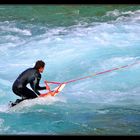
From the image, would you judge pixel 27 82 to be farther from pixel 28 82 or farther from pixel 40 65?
pixel 40 65

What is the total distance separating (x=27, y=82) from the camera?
11.0 ft

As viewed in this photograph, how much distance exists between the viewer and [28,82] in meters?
3.37

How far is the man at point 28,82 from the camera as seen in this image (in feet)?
11.0

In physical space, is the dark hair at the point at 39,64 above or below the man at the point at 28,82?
above

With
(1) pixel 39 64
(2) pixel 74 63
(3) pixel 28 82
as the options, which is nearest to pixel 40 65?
(1) pixel 39 64

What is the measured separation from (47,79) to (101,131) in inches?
29.4

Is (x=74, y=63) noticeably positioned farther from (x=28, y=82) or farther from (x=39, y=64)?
(x=28, y=82)

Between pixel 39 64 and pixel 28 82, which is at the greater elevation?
pixel 39 64

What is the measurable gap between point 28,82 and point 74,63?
507 millimetres

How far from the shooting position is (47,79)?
3.39 meters

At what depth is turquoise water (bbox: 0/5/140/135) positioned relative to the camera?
3.30 metres

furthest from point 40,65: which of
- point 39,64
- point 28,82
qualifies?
point 28,82

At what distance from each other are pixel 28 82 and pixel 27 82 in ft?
0.03
